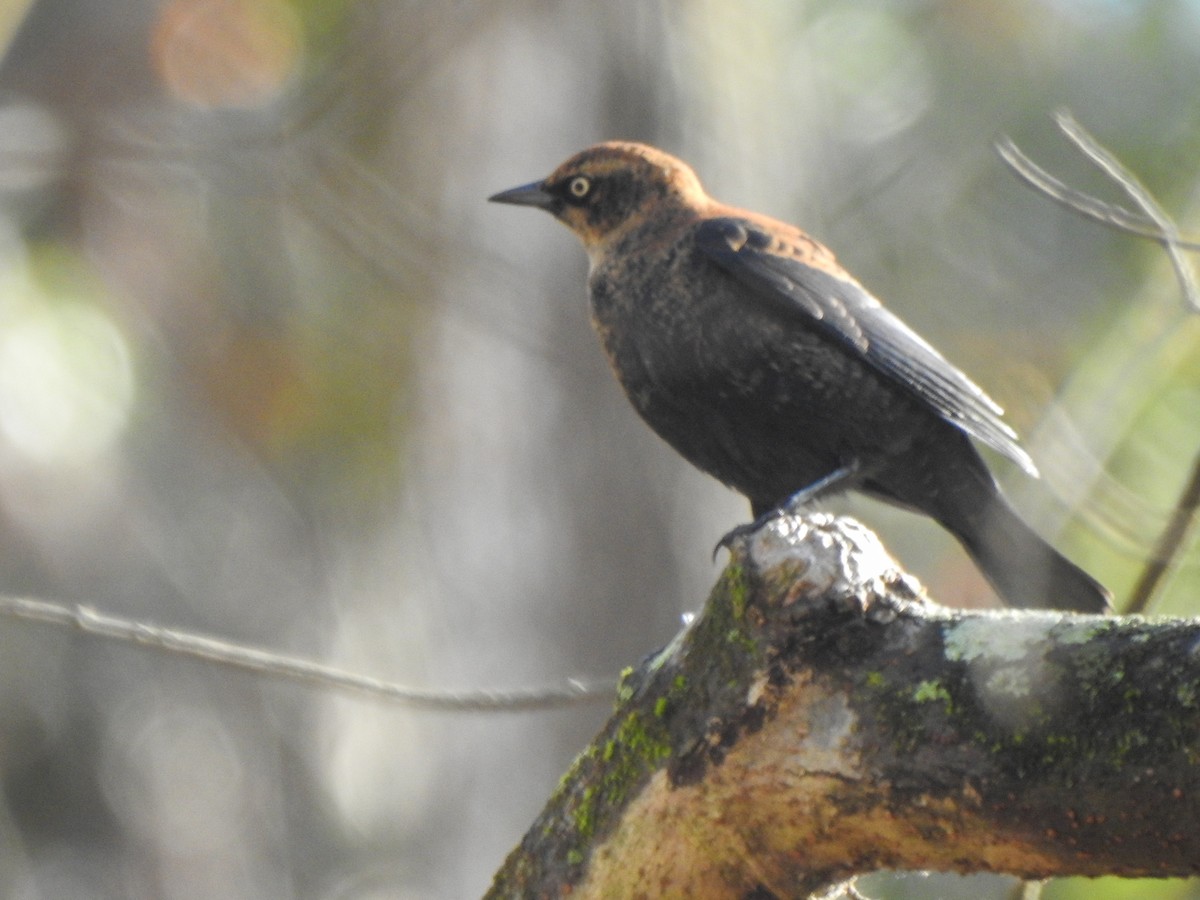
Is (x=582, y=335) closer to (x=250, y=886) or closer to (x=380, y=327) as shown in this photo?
(x=380, y=327)

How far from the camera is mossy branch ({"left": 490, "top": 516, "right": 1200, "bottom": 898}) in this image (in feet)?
5.98

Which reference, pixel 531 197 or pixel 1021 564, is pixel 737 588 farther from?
pixel 531 197

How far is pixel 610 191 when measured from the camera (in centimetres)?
A: 439

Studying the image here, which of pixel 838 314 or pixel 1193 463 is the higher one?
pixel 838 314

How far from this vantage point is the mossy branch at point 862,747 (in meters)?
1.82

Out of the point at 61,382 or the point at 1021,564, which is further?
the point at 61,382

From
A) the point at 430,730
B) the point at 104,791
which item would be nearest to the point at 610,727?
the point at 430,730

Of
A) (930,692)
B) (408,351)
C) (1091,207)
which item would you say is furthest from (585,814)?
(408,351)

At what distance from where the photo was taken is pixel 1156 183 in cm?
623

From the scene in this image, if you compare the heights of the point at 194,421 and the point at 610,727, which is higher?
the point at 194,421

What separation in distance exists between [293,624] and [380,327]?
6.30ft

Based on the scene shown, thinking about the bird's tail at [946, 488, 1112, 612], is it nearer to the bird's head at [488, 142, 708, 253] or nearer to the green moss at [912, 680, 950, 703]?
the bird's head at [488, 142, 708, 253]

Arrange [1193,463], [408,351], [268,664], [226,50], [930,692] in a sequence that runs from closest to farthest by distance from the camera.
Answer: [930,692] → [1193,463] → [268,664] → [226,50] → [408,351]

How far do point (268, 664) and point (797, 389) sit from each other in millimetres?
1462
